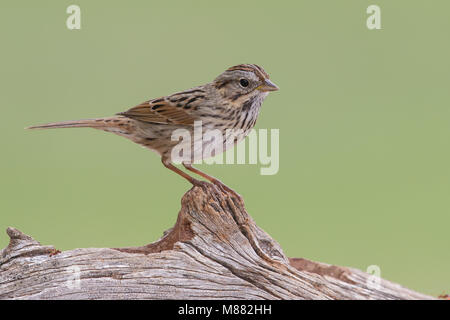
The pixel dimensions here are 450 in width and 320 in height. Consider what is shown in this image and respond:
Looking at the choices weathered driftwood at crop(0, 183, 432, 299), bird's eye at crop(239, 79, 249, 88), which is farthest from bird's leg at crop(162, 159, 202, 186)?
bird's eye at crop(239, 79, 249, 88)

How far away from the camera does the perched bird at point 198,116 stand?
21.5 ft

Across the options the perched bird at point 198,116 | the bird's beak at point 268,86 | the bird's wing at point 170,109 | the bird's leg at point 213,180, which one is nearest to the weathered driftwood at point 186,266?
the bird's leg at point 213,180

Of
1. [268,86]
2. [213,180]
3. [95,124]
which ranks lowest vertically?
[213,180]

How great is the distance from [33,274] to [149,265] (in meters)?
1.06

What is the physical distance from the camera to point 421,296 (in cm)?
670

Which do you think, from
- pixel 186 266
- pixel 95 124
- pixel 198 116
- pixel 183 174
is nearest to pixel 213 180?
pixel 183 174

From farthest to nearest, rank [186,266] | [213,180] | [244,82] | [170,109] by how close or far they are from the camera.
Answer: [170,109] → [244,82] → [213,180] → [186,266]

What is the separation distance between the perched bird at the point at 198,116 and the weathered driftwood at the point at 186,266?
1.93ft

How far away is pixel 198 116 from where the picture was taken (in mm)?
6617

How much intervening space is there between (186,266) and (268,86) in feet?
6.98

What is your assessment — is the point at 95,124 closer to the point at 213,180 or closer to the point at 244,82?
the point at 213,180

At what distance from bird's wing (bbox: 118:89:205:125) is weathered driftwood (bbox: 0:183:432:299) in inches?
37.3

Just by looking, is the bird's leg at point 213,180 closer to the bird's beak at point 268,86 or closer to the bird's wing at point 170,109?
the bird's wing at point 170,109
